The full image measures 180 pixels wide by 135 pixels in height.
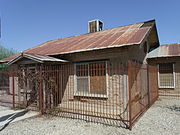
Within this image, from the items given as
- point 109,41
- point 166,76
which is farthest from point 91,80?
point 166,76

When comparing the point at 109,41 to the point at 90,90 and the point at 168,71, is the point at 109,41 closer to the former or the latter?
the point at 90,90

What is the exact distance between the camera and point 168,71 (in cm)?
981

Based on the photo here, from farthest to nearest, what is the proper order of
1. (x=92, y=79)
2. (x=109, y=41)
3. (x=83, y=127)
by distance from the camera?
1. (x=92, y=79)
2. (x=109, y=41)
3. (x=83, y=127)

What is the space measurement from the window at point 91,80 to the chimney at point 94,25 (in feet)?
21.9

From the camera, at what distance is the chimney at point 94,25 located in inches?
511

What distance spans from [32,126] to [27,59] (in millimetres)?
3384

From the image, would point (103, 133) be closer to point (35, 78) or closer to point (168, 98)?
point (35, 78)

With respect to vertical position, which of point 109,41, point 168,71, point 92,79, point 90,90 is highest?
point 109,41

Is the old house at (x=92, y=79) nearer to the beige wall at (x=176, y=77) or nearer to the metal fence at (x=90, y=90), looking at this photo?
the metal fence at (x=90, y=90)

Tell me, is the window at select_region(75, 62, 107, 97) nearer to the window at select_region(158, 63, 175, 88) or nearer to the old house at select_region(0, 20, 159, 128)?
the old house at select_region(0, 20, 159, 128)

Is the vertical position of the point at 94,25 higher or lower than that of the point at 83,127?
higher

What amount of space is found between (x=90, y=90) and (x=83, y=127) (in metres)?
2.58

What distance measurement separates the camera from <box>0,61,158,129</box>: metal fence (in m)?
5.90

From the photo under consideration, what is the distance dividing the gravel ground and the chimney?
31.0 ft
